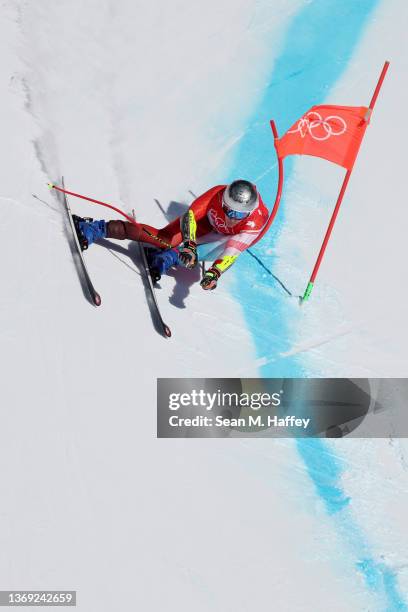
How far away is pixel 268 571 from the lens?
15.5ft

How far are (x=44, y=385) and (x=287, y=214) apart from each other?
10.3ft

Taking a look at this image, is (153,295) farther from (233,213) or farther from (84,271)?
(233,213)

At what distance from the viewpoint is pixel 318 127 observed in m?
6.09

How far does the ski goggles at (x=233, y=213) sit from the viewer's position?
18.3 ft

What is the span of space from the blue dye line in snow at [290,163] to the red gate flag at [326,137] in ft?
3.18

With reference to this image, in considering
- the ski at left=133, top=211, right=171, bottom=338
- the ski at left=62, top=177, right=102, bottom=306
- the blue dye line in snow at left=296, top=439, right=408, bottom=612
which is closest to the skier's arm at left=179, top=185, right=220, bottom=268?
the ski at left=133, top=211, right=171, bottom=338

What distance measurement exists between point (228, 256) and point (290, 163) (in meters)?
2.21


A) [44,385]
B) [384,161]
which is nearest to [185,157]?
[384,161]

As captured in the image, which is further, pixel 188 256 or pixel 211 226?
pixel 211 226

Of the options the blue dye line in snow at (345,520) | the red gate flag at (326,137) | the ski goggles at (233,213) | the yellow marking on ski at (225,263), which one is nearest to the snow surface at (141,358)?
the blue dye line in snow at (345,520)

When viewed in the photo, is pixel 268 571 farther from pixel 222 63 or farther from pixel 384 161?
pixel 222 63

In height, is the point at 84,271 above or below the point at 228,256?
below

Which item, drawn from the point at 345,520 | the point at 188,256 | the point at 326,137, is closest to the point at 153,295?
the point at 188,256

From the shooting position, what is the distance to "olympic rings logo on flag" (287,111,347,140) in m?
6.10
